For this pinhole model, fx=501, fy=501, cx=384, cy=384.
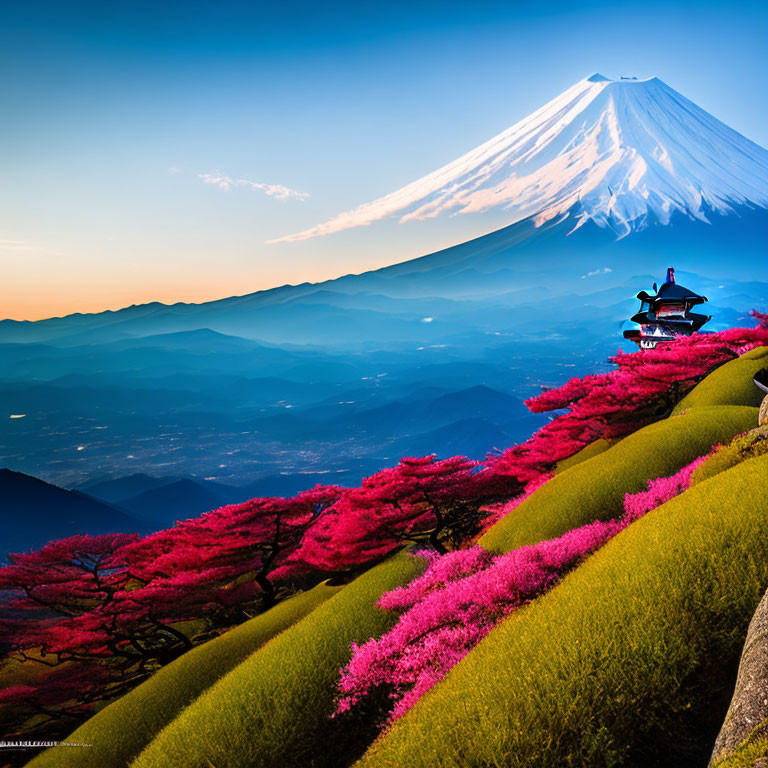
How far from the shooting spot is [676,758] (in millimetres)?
3766

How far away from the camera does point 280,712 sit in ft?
22.2

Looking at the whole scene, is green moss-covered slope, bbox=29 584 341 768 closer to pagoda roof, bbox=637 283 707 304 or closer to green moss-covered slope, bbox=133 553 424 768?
green moss-covered slope, bbox=133 553 424 768

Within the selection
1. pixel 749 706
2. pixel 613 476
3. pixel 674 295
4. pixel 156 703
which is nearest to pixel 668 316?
→ pixel 674 295

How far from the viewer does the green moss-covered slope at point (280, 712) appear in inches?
250

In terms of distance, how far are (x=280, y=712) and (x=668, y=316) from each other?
24673 mm

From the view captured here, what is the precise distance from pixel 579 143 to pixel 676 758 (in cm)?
19396

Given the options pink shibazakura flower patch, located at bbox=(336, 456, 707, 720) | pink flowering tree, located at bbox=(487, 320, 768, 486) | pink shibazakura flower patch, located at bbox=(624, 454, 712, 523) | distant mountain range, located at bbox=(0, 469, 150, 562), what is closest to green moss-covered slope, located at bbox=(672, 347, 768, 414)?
pink flowering tree, located at bbox=(487, 320, 768, 486)

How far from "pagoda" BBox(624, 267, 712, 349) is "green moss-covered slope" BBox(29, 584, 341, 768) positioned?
21691mm

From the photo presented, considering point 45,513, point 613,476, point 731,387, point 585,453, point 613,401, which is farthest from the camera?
point 45,513

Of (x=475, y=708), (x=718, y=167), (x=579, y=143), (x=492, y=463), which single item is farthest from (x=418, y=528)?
(x=718, y=167)

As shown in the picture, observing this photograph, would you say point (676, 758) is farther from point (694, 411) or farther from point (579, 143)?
point (579, 143)

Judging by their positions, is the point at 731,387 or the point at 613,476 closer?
the point at 613,476

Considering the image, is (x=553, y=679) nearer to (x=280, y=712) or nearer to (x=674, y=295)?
(x=280, y=712)

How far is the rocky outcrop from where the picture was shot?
117 inches
